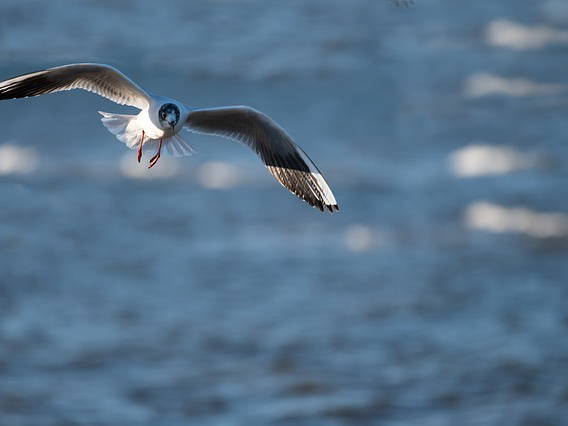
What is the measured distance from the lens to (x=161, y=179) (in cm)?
1470

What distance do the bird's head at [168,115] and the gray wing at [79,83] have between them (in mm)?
219

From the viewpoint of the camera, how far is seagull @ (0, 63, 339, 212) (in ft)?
17.6

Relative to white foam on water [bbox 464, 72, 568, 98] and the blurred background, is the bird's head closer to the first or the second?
the blurred background

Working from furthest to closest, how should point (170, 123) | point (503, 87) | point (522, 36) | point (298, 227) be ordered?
1. point (522, 36)
2. point (503, 87)
3. point (298, 227)
4. point (170, 123)

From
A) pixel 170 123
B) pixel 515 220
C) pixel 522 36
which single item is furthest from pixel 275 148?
pixel 522 36

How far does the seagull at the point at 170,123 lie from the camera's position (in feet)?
17.6

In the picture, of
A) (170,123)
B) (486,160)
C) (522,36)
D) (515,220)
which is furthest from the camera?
(522,36)

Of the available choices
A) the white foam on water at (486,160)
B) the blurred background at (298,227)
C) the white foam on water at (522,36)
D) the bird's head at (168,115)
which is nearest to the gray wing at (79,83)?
the bird's head at (168,115)

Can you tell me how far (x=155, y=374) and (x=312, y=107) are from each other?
4.32 m

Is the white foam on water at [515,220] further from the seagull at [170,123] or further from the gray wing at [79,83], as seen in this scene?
the gray wing at [79,83]

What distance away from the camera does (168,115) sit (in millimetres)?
5227

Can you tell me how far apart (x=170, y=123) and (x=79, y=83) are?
65cm

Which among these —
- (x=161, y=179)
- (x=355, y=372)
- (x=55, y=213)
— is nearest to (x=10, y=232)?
(x=55, y=213)

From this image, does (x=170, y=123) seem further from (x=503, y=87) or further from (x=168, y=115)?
(x=503, y=87)
